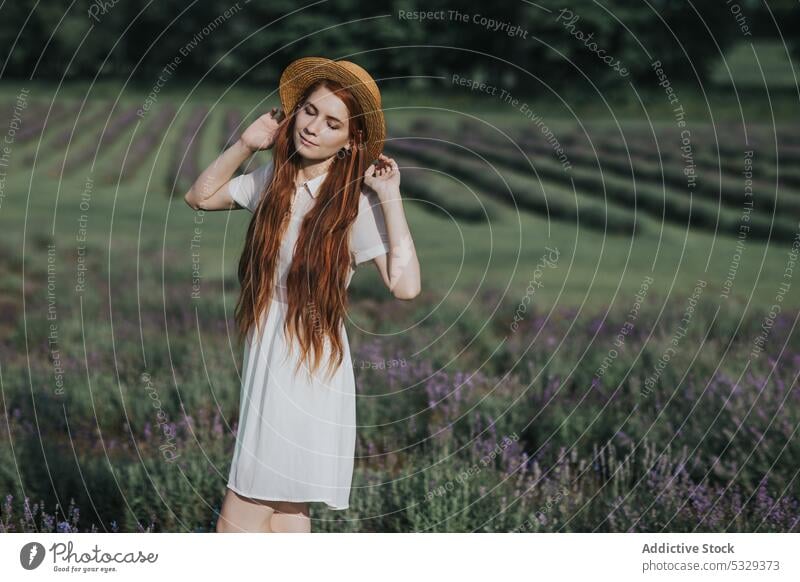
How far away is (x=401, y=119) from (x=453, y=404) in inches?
489

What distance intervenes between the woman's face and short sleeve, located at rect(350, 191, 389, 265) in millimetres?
213

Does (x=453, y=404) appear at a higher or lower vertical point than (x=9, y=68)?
lower

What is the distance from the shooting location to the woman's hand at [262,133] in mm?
3453

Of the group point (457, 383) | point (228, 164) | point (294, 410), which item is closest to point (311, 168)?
→ point (228, 164)

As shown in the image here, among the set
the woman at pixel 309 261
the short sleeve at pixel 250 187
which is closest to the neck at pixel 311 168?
the woman at pixel 309 261

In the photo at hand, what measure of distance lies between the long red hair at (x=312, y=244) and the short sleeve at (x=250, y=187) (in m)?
Answer: 0.07

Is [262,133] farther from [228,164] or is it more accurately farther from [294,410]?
[294,410]

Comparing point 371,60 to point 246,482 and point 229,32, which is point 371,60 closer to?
point 229,32

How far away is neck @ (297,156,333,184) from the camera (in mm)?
3549

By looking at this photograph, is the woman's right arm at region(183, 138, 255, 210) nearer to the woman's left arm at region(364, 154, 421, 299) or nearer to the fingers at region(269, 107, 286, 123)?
the fingers at region(269, 107, 286, 123)
